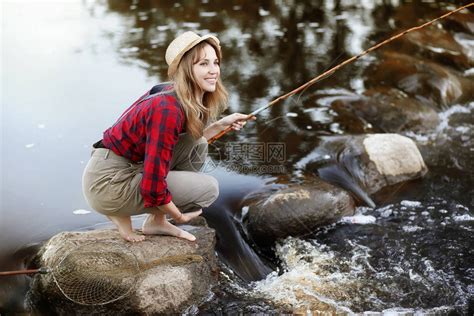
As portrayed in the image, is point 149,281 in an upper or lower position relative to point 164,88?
lower

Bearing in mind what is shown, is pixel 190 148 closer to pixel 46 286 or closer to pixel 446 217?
pixel 46 286

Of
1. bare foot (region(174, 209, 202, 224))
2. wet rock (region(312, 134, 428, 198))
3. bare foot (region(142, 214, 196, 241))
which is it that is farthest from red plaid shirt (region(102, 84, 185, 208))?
wet rock (region(312, 134, 428, 198))

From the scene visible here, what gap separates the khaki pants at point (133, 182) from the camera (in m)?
3.54

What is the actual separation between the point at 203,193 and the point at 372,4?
352 inches

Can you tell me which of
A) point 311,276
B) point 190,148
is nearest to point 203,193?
point 190,148

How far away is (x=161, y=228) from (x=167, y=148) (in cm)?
93

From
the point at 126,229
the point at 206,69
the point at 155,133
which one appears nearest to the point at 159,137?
the point at 155,133

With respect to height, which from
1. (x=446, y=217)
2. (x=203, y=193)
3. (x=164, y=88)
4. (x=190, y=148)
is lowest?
(x=446, y=217)

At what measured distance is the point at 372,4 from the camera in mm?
11375

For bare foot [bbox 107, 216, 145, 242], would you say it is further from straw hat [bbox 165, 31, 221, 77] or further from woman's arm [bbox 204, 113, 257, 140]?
straw hat [bbox 165, 31, 221, 77]

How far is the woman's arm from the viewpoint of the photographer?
12.4 feet

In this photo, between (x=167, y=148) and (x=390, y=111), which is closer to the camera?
(x=167, y=148)

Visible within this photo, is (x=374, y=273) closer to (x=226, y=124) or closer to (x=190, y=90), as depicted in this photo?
(x=226, y=124)

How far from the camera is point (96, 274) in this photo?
362 centimetres
